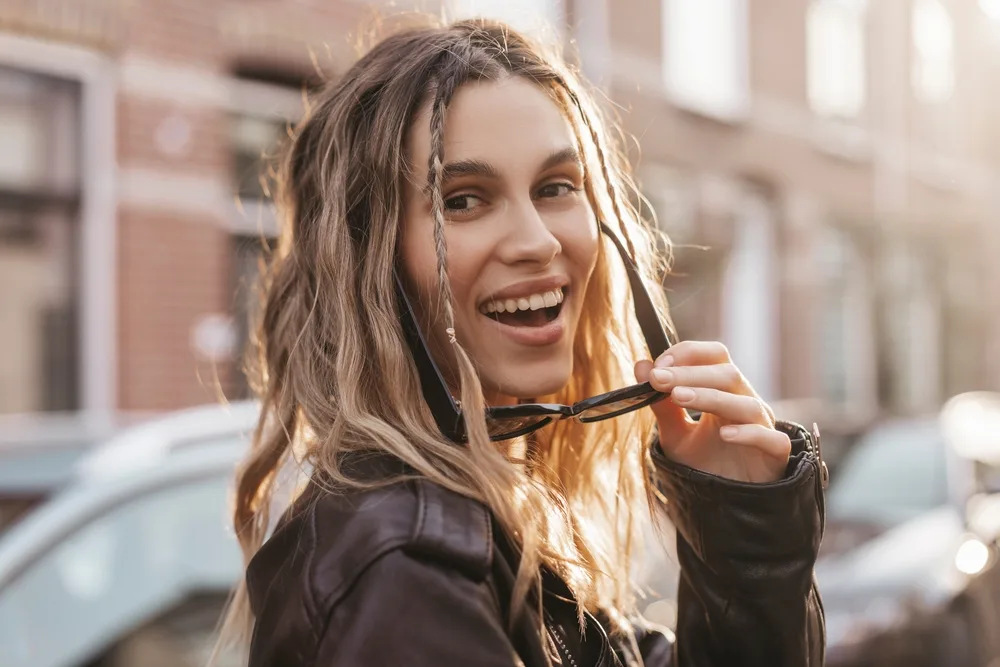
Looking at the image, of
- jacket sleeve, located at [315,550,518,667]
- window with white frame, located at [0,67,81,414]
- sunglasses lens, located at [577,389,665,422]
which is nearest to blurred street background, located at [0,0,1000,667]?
window with white frame, located at [0,67,81,414]

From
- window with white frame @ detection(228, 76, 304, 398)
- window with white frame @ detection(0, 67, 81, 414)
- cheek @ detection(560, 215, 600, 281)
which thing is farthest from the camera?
window with white frame @ detection(228, 76, 304, 398)

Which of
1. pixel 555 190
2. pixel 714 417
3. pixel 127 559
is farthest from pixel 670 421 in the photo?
pixel 127 559

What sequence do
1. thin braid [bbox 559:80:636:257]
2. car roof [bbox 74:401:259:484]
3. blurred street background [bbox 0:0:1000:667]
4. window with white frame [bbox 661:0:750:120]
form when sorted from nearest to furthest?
thin braid [bbox 559:80:636:257]
car roof [bbox 74:401:259:484]
blurred street background [bbox 0:0:1000:667]
window with white frame [bbox 661:0:750:120]

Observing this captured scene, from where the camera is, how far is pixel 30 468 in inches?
105

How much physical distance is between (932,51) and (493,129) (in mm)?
17734

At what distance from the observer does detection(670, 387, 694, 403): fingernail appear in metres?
1.41

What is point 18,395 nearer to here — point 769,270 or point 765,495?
point 765,495

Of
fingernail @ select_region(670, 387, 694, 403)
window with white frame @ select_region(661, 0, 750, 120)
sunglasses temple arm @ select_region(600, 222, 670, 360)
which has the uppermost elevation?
window with white frame @ select_region(661, 0, 750, 120)

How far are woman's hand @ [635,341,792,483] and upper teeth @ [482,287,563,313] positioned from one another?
155mm

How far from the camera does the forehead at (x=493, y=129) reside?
4.75 ft

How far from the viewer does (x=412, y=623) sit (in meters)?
1.05

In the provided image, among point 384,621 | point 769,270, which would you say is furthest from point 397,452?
point 769,270

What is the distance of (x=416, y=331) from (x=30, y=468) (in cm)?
164

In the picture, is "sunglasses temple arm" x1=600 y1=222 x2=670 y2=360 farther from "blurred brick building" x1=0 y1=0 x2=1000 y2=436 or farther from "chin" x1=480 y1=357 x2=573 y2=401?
"blurred brick building" x1=0 y1=0 x2=1000 y2=436
